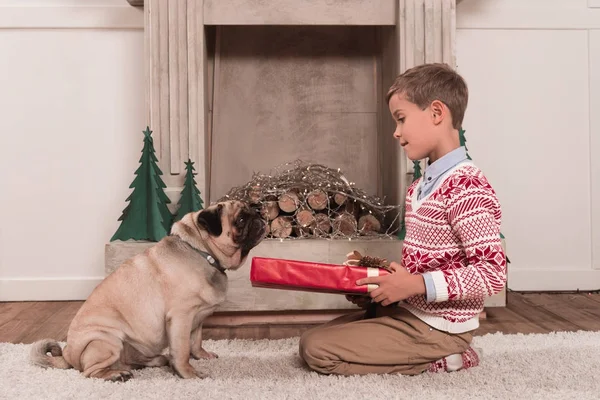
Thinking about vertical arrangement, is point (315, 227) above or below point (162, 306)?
above

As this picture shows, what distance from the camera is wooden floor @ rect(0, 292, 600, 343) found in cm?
291

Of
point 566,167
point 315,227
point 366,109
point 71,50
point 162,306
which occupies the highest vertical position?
point 71,50

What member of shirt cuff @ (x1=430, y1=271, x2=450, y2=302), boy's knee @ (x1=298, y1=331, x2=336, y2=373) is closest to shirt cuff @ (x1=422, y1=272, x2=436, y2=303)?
shirt cuff @ (x1=430, y1=271, x2=450, y2=302)

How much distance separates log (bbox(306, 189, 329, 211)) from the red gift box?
1.37 meters

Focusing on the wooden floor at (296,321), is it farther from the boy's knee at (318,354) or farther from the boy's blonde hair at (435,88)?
the boy's blonde hair at (435,88)

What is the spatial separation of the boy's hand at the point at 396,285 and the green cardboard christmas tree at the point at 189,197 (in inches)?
56.3

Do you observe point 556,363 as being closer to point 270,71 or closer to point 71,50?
point 270,71

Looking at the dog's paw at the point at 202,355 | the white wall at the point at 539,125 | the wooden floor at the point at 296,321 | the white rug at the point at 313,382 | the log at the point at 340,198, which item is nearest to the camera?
the white rug at the point at 313,382

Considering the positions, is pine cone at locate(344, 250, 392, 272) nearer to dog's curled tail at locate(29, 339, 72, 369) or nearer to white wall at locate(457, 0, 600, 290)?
dog's curled tail at locate(29, 339, 72, 369)

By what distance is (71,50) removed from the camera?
12.6 ft

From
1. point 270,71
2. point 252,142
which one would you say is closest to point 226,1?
point 270,71

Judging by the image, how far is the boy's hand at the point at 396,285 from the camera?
195 cm

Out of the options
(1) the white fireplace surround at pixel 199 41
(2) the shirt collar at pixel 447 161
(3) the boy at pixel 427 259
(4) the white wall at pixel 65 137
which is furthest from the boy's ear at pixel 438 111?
(4) the white wall at pixel 65 137

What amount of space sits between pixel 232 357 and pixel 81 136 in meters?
2.06
